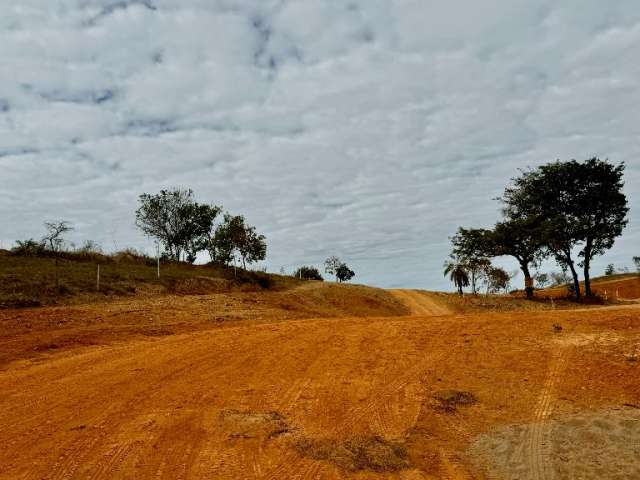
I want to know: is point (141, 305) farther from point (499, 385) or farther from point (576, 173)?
point (576, 173)

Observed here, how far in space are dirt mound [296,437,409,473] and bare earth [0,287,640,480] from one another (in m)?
0.03

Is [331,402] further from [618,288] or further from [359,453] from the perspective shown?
[618,288]

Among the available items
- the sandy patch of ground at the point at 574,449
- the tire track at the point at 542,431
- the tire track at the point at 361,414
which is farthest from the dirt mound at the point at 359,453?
the tire track at the point at 542,431

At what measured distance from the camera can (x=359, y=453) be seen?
611cm

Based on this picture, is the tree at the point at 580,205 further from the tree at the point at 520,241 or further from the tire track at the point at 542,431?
the tire track at the point at 542,431

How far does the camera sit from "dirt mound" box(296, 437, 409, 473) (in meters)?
5.79

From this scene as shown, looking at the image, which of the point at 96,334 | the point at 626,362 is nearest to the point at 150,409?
the point at 96,334

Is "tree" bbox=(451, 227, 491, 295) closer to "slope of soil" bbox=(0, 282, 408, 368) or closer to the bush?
"slope of soil" bbox=(0, 282, 408, 368)

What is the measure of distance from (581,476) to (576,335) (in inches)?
280

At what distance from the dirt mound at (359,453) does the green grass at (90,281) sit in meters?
16.7

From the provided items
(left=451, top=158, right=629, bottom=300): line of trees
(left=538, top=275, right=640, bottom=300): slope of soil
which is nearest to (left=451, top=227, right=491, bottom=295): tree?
(left=451, top=158, right=629, bottom=300): line of trees

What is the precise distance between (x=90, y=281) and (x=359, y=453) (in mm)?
20524

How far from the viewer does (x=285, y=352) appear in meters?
11.3

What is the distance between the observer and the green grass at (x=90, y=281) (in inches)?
788
